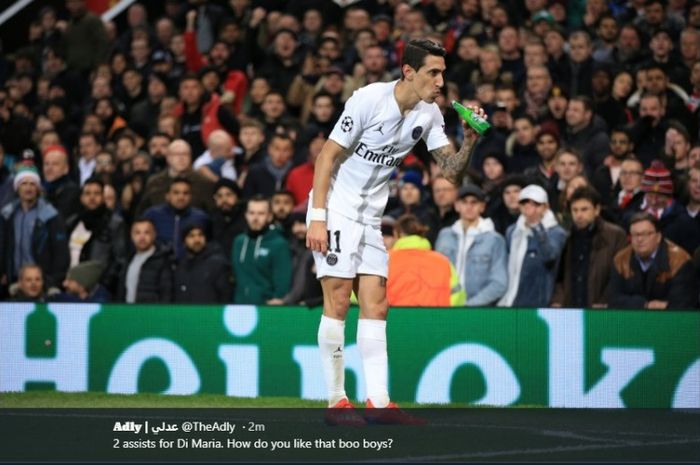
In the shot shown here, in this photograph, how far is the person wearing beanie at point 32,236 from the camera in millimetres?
15062

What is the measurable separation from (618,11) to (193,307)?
7576 mm

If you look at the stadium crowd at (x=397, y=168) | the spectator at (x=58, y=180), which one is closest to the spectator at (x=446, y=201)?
the stadium crowd at (x=397, y=168)

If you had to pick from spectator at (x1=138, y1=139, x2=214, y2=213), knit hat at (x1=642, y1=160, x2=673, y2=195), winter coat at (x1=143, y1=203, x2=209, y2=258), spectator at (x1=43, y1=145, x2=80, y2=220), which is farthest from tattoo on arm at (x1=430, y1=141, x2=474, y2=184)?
spectator at (x1=43, y1=145, x2=80, y2=220)

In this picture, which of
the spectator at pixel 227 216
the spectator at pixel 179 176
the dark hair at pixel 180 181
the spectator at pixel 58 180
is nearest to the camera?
the dark hair at pixel 180 181

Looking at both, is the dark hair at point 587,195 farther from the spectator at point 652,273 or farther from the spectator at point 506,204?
the spectator at point 506,204

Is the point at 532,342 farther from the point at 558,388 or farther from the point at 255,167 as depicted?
the point at 255,167

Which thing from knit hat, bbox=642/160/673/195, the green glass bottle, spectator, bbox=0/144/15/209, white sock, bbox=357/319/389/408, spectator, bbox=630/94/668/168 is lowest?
white sock, bbox=357/319/389/408

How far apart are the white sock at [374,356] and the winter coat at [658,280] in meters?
3.69

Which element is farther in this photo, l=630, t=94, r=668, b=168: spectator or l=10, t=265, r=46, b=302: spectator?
l=630, t=94, r=668, b=168: spectator

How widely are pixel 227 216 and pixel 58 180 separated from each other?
9.62 ft

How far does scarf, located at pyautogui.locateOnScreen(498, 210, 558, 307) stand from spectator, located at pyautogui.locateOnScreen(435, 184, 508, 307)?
0.07 metres

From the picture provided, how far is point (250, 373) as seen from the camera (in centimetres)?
1238

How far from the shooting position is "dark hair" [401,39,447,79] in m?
8.88

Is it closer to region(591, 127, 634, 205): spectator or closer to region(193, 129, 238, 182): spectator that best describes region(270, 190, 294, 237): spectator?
region(193, 129, 238, 182): spectator
